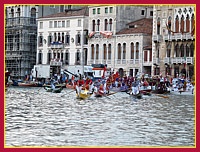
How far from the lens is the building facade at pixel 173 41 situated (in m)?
30.7

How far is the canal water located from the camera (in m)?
11.0

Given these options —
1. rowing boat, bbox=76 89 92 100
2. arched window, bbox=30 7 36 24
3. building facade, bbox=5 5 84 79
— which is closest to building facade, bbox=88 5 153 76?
building facade, bbox=5 5 84 79

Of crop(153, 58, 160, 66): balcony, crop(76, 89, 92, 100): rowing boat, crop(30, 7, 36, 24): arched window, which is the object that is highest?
crop(30, 7, 36, 24): arched window

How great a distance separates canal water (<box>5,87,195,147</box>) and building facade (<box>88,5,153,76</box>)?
12.5 metres

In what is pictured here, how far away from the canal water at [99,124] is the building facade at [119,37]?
493 inches

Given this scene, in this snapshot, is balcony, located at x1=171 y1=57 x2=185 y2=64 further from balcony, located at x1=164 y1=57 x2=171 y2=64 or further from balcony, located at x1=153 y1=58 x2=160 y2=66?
balcony, located at x1=153 y1=58 x2=160 y2=66

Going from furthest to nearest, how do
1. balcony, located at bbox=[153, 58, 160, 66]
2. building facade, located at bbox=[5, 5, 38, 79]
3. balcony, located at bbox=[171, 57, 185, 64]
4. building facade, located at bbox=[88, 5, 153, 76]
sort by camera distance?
building facade, located at bbox=[5, 5, 38, 79] → building facade, located at bbox=[88, 5, 153, 76] → balcony, located at bbox=[153, 58, 160, 66] → balcony, located at bbox=[171, 57, 185, 64]

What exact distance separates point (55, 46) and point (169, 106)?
1949cm

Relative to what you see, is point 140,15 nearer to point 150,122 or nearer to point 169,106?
point 169,106

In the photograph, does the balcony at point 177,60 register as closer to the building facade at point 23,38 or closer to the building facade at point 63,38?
the building facade at point 63,38

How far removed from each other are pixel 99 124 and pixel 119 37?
71.1ft

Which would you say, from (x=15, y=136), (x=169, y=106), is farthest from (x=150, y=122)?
(x=169, y=106)

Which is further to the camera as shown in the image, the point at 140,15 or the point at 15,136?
the point at 140,15

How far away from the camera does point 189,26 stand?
31.2m
